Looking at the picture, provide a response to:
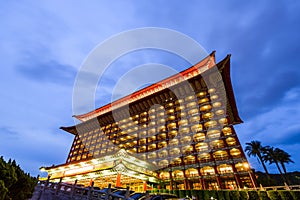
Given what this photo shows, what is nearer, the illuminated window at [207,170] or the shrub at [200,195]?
the shrub at [200,195]

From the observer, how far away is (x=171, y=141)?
48.2 meters

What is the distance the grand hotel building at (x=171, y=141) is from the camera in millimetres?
36250

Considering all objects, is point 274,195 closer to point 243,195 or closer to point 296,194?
point 296,194

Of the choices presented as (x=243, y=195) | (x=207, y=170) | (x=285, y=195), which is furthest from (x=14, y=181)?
(x=207, y=170)

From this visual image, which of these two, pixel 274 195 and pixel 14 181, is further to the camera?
pixel 274 195

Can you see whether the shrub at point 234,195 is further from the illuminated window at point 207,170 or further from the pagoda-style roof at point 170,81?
the pagoda-style roof at point 170,81

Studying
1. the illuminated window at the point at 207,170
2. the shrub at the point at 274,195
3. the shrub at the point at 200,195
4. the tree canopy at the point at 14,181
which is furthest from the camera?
the illuminated window at the point at 207,170

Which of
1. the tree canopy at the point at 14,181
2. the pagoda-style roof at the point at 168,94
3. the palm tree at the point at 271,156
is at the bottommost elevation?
the tree canopy at the point at 14,181

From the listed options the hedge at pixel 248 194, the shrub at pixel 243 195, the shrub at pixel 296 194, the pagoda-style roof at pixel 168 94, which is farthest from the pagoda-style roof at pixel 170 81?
the shrub at pixel 296 194

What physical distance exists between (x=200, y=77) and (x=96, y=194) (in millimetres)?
46975

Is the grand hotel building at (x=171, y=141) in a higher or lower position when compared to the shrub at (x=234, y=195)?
higher

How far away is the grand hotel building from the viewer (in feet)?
119

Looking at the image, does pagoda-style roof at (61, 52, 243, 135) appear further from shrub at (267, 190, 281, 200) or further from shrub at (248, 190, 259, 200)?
shrub at (267, 190, 281, 200)

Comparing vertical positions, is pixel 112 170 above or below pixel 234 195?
above
